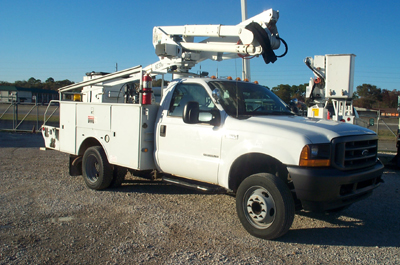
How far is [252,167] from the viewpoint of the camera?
5.23 m

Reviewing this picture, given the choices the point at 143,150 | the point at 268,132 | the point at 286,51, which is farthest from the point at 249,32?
the point at 143,150

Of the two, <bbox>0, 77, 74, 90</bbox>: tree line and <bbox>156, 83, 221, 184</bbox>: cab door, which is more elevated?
<bbox>0, 77, 74, 90</bbox>: tree line

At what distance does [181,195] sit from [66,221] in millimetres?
2202

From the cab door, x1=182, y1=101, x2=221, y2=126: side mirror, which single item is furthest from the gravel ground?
x1=182, y1=101, x2=221, y2=126: side mirror

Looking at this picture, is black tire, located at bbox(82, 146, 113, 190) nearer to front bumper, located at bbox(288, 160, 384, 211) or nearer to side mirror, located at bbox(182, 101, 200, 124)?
side mirror, located at bbox(182, 101, 200, 124)

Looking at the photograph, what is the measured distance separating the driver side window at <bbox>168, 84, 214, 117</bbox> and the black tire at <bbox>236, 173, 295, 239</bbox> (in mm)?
1515

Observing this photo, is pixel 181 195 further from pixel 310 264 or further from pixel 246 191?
pixel 310 264

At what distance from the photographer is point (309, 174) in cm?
421

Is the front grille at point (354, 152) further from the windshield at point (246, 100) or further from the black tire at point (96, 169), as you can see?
the black tire at point (96, 169)

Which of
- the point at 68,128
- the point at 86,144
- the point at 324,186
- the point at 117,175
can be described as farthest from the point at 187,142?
the point at 68,128

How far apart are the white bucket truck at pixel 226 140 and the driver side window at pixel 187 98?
2 centimetres

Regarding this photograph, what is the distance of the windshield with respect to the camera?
5398mm

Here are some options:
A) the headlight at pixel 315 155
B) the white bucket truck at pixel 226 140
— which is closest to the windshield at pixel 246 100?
the white bucket truck at pixel 226 140

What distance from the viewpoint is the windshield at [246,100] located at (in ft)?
17.7
